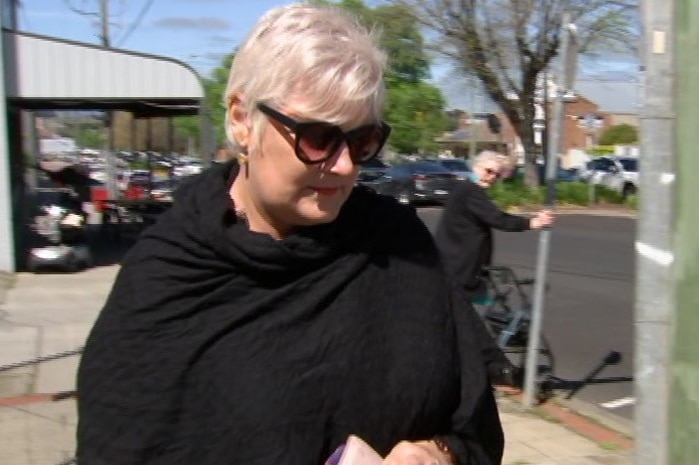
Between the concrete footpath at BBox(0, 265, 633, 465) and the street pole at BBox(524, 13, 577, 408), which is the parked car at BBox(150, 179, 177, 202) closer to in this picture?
the concrete footpath at BBox(0, 265, 633, 465)

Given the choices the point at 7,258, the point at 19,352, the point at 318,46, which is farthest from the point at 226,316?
the point at 7,258

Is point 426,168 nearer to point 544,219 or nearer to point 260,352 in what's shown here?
point 544,219

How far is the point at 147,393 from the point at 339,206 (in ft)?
1.55

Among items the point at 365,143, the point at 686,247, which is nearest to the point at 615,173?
the point at 686,247

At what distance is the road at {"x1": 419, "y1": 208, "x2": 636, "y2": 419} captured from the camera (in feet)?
24.9

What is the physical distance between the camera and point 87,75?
13625mm

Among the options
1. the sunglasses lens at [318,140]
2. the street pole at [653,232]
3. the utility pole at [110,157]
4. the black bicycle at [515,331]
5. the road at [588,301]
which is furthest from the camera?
the utility pole at [110,157]

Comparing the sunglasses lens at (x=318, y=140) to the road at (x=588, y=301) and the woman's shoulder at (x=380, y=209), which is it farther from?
the road at (x=588, y=301)

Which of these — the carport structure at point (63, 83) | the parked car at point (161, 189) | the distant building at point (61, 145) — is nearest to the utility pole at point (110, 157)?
the parked car at point (161, 189)

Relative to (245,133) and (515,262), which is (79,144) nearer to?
(515,262)

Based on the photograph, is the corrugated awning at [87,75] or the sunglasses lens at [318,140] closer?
the sunglasses lens at [318,140]

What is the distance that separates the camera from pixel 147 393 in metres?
1.59

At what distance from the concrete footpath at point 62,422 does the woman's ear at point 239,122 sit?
12.4 feet

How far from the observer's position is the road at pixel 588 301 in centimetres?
759
